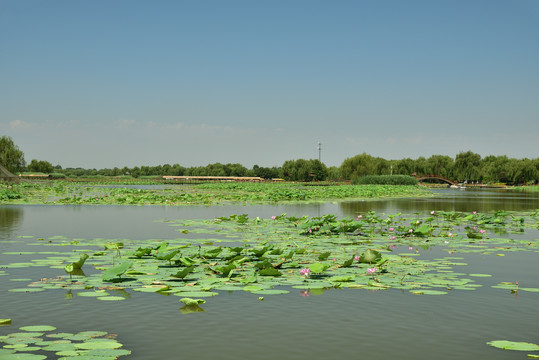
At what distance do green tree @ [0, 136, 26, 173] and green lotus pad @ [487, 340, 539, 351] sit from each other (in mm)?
92346

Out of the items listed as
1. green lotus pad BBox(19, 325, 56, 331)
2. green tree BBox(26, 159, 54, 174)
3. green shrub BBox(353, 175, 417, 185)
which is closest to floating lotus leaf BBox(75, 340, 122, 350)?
green lotus pad BBox(19, 325, 56, 331)

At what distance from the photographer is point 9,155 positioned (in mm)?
85062

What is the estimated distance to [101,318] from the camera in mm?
6629

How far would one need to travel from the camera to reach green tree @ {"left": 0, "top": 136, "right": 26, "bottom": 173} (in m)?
84.6

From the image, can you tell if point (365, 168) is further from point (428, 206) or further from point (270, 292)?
point (270, 292)

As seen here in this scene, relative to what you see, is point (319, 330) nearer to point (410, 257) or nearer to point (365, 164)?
point (410, 257)

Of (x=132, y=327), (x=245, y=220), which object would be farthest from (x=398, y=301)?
(x=245, y=220)

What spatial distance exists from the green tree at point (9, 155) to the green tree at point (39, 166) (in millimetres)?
52388

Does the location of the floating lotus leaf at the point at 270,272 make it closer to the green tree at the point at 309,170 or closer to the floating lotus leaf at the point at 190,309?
the floating lotus leaf at the point at 190,309

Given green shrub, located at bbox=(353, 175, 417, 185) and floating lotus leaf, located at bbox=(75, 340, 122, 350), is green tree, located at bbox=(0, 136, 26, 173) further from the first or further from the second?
floating lotus leaf, located at bbox=(75, 340, 122, 350)

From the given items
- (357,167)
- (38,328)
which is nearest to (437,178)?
(357,167)


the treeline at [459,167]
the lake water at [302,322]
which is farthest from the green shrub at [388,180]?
the lake water at [302,322]

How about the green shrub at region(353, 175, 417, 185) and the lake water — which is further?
the green shrub at region(353, 175, 417, 185)

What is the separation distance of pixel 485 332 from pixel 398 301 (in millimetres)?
1561
